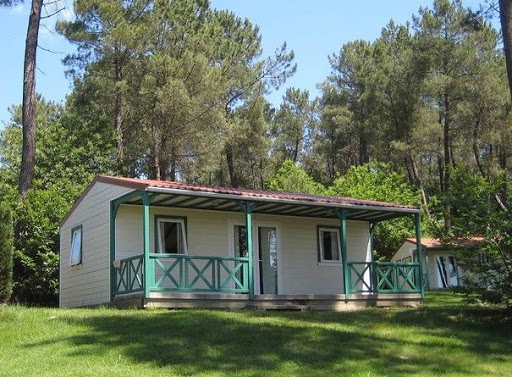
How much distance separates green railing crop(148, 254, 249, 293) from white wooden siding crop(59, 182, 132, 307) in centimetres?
157

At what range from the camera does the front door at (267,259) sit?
17.5 meters

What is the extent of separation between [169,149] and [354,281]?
531 inches

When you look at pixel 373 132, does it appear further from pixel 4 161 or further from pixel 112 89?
pixel 4 161

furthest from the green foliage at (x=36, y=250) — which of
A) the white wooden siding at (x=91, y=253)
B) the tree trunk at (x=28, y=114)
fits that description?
the white wooden siding at (x=91, y=253)

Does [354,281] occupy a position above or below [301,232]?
below

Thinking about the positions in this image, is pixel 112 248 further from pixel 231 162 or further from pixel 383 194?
pixel 231 162

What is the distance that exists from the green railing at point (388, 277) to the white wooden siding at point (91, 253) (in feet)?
21.3

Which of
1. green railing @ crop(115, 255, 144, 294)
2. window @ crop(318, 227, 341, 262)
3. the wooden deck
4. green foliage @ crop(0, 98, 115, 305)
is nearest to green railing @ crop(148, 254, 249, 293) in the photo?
the wooden deck

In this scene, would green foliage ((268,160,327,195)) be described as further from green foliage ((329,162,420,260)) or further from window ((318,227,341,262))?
window ((318,227,341,262))

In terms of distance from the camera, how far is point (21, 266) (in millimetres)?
20875

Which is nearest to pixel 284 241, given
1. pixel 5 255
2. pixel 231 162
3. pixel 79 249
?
pixel 79 249

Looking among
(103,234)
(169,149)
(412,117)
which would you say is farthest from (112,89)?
(412,117)

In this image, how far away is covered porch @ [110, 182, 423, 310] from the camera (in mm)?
14023

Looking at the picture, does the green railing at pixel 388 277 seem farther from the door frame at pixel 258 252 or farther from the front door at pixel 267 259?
the front door at pixel 267 259
